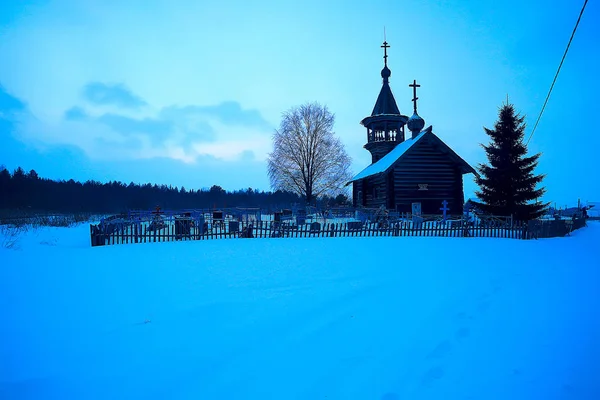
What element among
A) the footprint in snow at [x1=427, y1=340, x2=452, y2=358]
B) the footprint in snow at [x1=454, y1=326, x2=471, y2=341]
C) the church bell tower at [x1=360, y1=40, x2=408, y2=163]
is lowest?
the footprint in snow at [x1=427, y1=340, x2=452, y2=358]

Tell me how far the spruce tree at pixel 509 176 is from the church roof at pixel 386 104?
34.1ft

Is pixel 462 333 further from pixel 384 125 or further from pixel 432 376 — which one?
pixel 384 125

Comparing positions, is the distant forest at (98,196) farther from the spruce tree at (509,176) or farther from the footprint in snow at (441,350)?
the footprint in snow at (441,350)

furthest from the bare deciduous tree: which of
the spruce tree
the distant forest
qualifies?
the spruce tree

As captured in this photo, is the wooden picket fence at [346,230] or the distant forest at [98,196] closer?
the wooden picket fence at [346,230]

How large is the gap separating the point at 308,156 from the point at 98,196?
8911cm

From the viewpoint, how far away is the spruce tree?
24.0m

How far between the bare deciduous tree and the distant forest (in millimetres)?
8794

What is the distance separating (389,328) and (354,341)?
68cm

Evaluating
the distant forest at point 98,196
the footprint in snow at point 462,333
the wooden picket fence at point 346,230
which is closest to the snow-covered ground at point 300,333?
the footprint in snow at point 462,333

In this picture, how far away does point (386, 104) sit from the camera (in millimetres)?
33875

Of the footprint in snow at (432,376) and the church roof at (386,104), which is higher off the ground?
the church roof at (386,104)

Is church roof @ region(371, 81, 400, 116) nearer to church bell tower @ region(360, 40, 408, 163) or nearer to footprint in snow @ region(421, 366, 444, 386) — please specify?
church bell tower @ region(360, 40, 408, 163)

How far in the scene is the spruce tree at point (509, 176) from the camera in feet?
78.7
